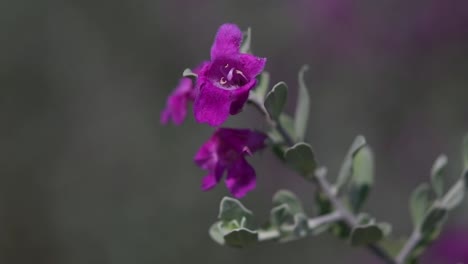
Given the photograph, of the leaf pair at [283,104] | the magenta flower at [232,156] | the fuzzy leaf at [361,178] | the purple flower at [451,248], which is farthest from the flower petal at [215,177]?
the purple flower at [451,248]

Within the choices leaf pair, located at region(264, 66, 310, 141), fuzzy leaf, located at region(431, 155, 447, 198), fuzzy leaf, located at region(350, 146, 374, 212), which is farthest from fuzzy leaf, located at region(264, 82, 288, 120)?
fuzzy leaf, located at region(431, 155, 447, 198)

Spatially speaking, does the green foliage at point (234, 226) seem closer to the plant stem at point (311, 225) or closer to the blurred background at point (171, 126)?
the plant stem at point (311, 225)

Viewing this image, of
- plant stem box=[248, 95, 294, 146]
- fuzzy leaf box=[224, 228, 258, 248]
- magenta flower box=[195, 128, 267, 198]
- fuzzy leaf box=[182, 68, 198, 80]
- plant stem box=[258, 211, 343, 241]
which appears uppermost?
fuzzy leaf box=[182, 68, 198, 80]

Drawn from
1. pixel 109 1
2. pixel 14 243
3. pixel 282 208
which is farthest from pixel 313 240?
pixel 282 208

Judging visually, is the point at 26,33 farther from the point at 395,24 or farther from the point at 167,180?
the point at 395,24

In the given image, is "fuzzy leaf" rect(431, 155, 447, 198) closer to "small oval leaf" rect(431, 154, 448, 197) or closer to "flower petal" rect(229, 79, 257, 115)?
"small oval leaf" rect(431, 154, 448, 197)

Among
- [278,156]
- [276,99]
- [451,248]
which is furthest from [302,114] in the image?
[451,248]
